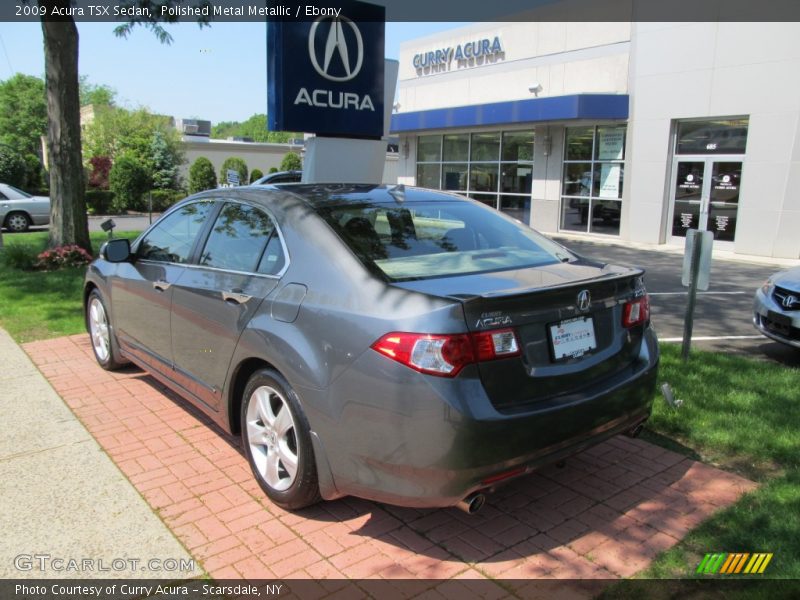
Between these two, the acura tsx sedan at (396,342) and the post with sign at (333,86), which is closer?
the acura tsx sedan at (396,342)

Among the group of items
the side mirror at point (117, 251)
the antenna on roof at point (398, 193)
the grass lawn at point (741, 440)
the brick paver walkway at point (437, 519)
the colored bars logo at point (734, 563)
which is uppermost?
the antenna on roof at point (398, 193)

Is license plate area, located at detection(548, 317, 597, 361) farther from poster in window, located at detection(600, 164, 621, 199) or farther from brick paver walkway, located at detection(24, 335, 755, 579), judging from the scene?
poster in window, located at detection(600, 164, 621, 199)

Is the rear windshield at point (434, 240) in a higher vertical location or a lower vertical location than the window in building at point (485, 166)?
lower

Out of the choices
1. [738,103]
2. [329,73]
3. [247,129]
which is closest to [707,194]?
[738,103]

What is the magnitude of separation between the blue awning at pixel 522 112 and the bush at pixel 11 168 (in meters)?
18.4

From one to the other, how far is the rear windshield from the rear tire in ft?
63.1

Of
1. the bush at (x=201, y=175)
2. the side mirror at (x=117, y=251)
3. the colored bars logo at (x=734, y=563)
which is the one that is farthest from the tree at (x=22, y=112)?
the colored bars logo at (x=734, y=563)

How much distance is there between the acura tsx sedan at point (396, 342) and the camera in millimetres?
2746

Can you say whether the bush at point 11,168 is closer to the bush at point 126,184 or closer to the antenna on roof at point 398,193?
the bush at point 126,184

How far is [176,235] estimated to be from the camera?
4.68 m

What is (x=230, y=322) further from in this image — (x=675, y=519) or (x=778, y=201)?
(x=778, y=201)

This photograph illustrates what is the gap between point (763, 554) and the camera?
9.77 ft

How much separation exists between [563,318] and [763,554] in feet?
4.65

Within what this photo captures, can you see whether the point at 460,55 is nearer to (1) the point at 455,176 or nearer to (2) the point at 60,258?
(1) the point at 455,176
